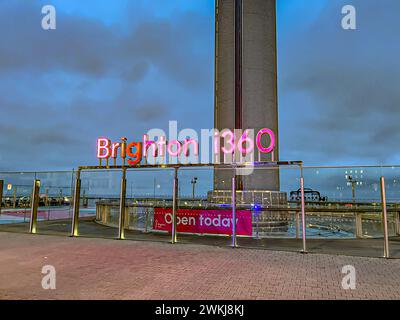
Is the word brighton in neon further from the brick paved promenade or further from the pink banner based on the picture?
the brick paved promenade

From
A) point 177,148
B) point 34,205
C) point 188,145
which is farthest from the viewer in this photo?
point 177,148

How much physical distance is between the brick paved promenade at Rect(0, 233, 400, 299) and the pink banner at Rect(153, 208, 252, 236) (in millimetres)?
1953

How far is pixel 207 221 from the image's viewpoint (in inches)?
472

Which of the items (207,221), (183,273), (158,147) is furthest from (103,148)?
(183,273)

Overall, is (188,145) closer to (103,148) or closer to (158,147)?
(158,147)

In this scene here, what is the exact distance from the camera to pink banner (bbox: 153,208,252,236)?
37.1 feet

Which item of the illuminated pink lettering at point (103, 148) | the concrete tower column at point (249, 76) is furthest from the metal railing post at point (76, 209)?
the concrete tower column at point (249, 76)

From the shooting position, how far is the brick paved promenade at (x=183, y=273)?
5.22 meters

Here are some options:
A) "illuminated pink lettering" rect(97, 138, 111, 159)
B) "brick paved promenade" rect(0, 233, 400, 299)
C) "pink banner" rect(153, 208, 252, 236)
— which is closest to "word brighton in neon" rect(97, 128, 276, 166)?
"illuminated pink lettering" rect(97, 138, 111, 159)

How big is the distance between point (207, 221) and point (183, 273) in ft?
18.0

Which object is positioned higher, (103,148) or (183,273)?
(103,148)

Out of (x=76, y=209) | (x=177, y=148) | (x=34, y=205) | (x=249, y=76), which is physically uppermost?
(x=249, y=76)

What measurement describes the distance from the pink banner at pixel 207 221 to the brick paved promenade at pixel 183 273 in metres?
1.95
